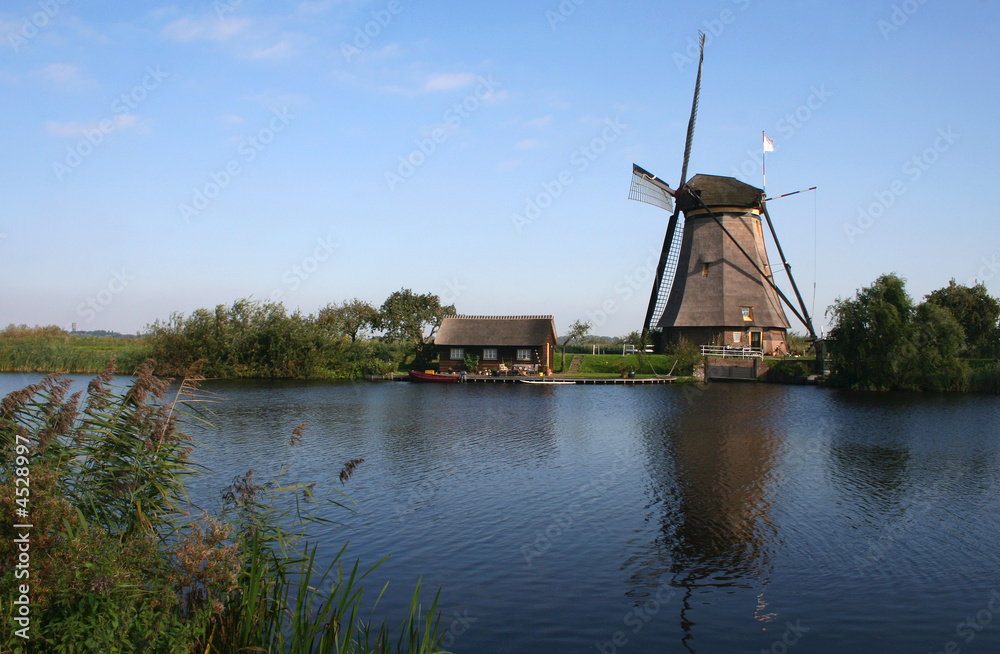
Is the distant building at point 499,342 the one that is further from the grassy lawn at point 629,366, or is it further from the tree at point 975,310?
the tree at point 975,310

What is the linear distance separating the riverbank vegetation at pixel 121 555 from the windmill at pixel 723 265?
37112 mm

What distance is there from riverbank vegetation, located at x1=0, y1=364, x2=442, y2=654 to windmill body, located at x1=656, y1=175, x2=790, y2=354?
3768 centimetres

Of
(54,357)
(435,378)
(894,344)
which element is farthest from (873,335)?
(54,357)

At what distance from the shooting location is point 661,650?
650 cm

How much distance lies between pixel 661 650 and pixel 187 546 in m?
4.60

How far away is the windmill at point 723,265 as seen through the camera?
39.9 metres

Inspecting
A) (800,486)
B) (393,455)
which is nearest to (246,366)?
(393,455)

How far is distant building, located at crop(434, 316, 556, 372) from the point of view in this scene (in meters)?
41.9

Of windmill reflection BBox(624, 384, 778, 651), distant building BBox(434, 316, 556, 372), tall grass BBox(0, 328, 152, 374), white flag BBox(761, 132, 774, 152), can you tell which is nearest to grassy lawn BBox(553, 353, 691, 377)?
distant building BBox(434, 316, 556, 372)

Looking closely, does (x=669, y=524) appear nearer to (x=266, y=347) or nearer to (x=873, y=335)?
(x=873, y=335)

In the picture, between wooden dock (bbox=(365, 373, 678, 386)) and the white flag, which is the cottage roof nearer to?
wooden dock (bbox=(365, 373, 678, 386))

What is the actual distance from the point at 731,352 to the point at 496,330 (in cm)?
1481

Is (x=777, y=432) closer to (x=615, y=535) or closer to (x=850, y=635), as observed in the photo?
(x=615, y=535)

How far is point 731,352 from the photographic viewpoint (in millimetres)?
39875
